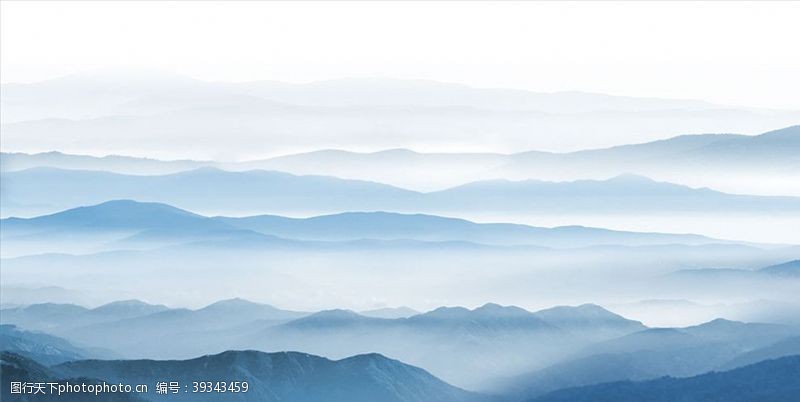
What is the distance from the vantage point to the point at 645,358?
12438 mm

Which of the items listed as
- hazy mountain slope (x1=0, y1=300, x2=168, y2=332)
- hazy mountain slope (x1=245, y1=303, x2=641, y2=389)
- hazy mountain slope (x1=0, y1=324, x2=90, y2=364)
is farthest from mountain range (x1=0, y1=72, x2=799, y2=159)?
hazy mountain slope (x1=0, y1=324, x2=90, y2=364)

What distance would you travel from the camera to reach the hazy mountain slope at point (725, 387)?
40.3 feet

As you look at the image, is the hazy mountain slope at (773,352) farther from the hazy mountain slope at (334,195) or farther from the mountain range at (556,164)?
the mountain range at (556,164)

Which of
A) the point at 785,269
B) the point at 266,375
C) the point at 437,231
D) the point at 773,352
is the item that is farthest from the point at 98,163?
the point at 773,352

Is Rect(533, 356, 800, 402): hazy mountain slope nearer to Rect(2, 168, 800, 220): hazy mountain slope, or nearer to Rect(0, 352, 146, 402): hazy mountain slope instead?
Rect(2, 168, 800, 220): hazy mountain slope

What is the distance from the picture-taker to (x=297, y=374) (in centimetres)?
1261

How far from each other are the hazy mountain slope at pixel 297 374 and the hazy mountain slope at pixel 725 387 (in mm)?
1364

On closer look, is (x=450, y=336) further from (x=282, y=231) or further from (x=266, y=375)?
(x=282, y=231)

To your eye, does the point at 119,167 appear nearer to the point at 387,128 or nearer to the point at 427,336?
the point at 387,128

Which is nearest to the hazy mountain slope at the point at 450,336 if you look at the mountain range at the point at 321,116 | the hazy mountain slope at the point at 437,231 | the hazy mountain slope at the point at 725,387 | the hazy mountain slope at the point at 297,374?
the hazy mountain slope at the point at 297,374

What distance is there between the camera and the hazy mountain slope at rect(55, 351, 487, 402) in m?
12.1

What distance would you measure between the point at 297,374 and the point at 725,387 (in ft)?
14.2

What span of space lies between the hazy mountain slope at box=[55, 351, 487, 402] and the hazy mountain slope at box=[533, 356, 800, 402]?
136 cm

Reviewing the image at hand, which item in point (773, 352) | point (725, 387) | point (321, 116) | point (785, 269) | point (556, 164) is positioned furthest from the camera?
point (725, 387)
